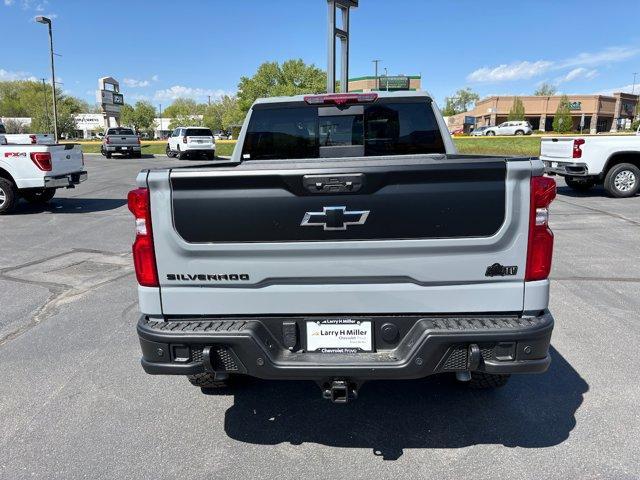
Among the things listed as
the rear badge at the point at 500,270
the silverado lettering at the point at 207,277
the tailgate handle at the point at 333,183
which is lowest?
the silverado lettering at the point at 207,277

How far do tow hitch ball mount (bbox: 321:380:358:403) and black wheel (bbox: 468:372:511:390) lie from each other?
1.05 metres

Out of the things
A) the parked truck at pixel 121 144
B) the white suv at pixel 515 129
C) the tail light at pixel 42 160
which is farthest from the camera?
the white suv at pixel 515 129

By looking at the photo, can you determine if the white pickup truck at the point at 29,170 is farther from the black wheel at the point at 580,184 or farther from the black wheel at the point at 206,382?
the black wheel at the point at 580,184

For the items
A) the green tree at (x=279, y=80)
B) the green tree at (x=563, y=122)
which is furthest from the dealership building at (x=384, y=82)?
the green tree at (x=563, y=122)

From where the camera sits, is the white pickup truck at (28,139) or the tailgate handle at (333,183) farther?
the white pickup truck at (28,139)

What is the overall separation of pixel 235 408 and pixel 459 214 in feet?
6.59

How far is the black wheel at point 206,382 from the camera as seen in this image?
10.9ft

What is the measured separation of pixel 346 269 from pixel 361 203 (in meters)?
0.35

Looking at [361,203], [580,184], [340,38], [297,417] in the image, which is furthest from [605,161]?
[361,203]

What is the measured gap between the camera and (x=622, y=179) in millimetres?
12734

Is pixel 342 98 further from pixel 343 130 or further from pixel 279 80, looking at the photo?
pixel 279 80

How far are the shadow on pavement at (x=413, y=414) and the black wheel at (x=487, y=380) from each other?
0.11m

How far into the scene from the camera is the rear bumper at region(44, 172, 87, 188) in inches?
427

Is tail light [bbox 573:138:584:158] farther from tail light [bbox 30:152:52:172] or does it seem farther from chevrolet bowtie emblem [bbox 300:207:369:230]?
tail light [bbox 30:152:52:172]
